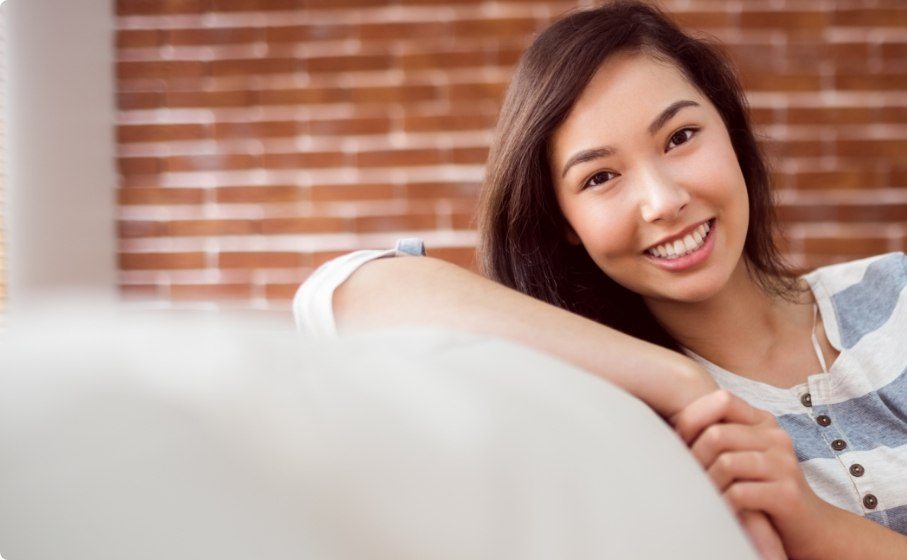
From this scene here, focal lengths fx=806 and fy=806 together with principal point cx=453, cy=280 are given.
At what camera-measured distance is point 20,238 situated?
8.11 feet

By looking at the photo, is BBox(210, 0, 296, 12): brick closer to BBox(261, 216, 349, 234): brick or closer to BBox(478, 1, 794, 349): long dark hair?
BBox(261, 216, 349, 234): brick

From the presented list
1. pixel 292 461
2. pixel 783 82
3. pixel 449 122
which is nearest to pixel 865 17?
pixel 783 82

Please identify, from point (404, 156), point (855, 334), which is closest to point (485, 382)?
point (855, 334)

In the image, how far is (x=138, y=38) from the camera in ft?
9.16

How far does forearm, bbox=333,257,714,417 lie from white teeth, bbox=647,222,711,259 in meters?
0.39

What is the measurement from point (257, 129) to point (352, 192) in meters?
0.39

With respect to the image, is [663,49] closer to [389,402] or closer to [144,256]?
[389,402]

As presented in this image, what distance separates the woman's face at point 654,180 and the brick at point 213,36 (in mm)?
1967

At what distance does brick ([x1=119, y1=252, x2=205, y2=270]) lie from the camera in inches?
109

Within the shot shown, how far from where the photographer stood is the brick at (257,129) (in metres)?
2.73

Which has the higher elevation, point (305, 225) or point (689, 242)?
point (689, 242)

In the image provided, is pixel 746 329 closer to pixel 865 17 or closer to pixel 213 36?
pixel 865 17

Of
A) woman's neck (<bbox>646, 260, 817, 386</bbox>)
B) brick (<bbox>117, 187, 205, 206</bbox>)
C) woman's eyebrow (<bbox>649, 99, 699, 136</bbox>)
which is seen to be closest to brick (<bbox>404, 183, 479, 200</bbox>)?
brick (<bbox>117, 187, 205, 206</bbox>)

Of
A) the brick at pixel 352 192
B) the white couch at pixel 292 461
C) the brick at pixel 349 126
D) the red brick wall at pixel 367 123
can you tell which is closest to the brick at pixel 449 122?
the red brick wall at pixel 367 123
